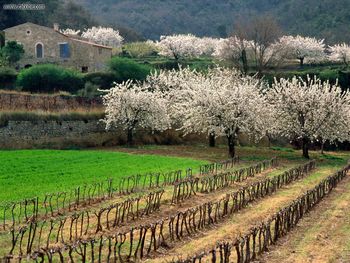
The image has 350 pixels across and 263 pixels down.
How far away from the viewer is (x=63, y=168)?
32.3m

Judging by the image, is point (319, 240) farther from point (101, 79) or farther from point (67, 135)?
point (101, 79)

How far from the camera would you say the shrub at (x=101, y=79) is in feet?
204

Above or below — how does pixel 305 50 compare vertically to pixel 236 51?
above

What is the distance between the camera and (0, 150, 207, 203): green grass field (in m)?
25.4

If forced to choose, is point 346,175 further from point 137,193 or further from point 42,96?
point 42,96

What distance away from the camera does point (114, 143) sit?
50500 millimetres

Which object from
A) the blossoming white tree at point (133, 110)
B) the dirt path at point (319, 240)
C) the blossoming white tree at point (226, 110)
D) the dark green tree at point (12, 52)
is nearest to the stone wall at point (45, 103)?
the blossoming white tree at point (133, 110)

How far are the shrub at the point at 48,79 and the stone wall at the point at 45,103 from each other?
21.7ft

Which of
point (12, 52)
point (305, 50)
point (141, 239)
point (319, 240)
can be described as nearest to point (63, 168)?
point (141, 239)

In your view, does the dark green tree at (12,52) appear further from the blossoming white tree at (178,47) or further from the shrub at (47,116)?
the blossoming white tree at (178,47)

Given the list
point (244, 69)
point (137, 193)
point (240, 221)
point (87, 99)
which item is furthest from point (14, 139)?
point (244, 69)

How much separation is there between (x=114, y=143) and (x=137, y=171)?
17792 mm

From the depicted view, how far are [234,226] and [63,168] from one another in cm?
1436

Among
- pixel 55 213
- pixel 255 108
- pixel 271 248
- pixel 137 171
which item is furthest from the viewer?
pixel 255 108
